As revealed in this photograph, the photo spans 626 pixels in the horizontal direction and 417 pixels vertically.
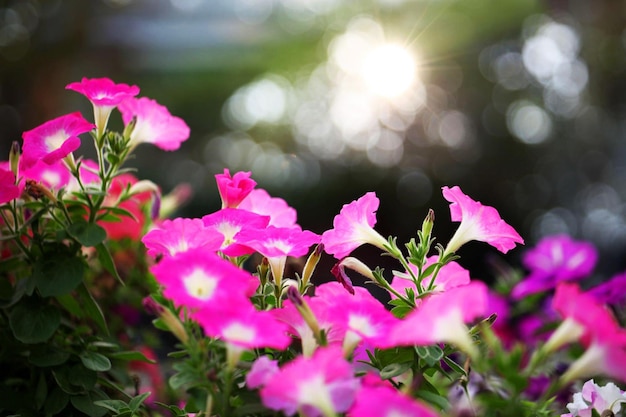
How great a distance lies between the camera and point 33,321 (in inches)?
29.0

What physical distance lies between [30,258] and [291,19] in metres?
8.92

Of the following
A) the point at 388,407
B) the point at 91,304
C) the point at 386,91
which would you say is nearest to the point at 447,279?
the point at 388,407

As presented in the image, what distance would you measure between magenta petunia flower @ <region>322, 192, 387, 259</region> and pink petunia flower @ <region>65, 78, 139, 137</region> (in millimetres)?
268

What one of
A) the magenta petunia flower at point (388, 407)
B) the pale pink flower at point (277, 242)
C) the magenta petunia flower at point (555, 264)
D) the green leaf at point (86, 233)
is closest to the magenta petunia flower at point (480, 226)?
the pale pink flower at point (277, 242)

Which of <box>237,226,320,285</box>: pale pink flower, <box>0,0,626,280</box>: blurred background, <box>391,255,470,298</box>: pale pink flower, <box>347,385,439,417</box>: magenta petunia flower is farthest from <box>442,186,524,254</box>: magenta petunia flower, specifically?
<box>0,0,626,280</box>: blurred background

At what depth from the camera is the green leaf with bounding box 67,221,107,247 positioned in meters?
0.72

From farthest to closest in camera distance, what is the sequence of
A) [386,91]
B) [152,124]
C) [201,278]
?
1. [386,91]
2. [152,124]
3. [201,278]

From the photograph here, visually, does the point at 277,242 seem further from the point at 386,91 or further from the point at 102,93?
the point at 386,91

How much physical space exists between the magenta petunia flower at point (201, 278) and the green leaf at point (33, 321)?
0.30 metres

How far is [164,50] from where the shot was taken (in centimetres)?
934

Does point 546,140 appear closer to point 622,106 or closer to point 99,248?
point 622,106

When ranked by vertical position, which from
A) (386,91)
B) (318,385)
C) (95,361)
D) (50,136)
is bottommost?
(95,361)

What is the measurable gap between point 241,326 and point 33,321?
374 millimetres

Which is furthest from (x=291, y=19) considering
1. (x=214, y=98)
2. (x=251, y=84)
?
(x=214, y=98)
